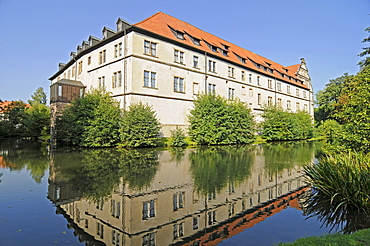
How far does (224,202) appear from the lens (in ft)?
20.9

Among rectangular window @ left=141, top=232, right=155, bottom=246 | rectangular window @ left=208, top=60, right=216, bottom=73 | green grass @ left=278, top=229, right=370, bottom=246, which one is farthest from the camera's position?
rectangular window @ left=208, top=60, right=216, bottom=73

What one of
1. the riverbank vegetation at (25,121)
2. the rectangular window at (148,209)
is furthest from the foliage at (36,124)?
the rectangular window at (148,209)

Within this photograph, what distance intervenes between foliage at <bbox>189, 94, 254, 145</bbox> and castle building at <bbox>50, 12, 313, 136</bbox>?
3753 mm

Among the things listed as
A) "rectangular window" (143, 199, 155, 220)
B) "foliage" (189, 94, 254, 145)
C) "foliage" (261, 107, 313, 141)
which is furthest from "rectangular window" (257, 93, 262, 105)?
"rectangular window" (143, 199, 155, 220)

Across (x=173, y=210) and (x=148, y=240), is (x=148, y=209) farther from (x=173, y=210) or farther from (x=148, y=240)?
(x=148, y=240)

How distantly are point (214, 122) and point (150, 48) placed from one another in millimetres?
10752

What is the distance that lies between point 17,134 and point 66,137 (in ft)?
100

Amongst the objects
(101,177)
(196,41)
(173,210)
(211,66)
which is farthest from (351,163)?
(196,41)

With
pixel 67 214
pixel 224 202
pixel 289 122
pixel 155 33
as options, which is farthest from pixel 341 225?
pixel 289 122

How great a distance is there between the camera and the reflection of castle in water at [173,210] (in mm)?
4520

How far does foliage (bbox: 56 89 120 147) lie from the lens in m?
20.9

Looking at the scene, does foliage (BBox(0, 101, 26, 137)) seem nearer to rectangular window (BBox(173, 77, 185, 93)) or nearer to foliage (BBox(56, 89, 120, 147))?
foliage (BBox(56, 89, 120, 147))

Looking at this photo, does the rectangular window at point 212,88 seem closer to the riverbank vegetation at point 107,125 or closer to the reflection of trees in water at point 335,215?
the riverbank vegetation at point 107,125

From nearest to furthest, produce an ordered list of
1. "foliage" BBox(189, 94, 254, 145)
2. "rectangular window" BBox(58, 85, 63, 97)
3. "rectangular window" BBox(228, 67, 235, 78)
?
"foliage" BBox(189, 94, 254, 145) → "rectangular window" BBox(58, 85, 63, 97) → "rectangular window" BBox(228, 67, 235, 78)
